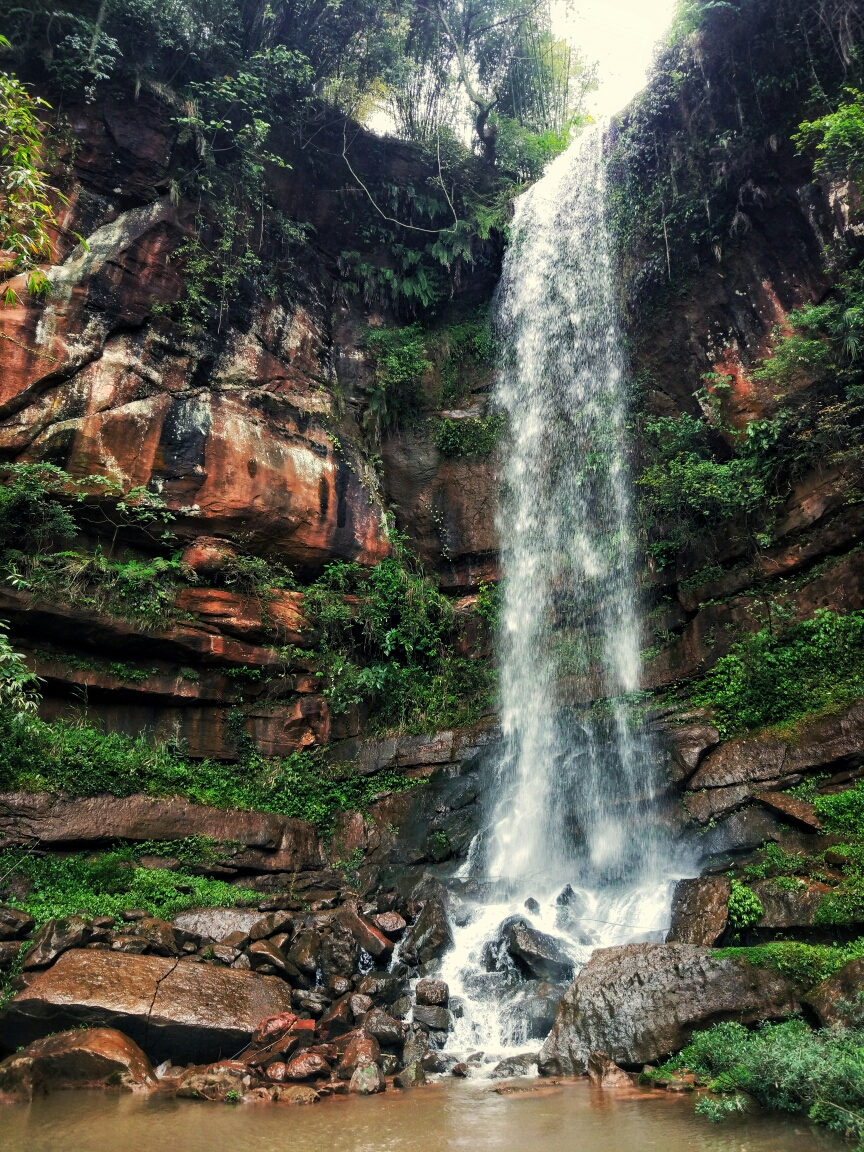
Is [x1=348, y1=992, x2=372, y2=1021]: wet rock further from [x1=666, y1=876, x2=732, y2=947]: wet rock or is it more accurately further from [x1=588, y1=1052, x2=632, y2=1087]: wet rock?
[x1=666, y1=876, x2=732, y2=947]: wet rock

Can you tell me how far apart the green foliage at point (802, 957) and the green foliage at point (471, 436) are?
11655mm

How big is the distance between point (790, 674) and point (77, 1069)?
9529 millimetres

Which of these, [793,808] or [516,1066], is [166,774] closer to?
[516,1066]

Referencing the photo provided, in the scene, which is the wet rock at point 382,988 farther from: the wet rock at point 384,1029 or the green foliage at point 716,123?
the green foliage at point 716,123

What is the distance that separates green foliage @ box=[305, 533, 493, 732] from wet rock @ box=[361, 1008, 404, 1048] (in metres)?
6.38

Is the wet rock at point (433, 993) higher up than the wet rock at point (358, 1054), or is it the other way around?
the wet rock at point (433, 993)

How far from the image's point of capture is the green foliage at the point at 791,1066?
14.4 feet

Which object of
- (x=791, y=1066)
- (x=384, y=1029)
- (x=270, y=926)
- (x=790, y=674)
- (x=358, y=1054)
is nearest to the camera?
(x=791, y=1066)

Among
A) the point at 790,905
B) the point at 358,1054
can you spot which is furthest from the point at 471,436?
the point at 358,1054

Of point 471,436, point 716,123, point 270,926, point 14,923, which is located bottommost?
point 270,926

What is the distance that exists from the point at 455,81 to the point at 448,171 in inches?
117

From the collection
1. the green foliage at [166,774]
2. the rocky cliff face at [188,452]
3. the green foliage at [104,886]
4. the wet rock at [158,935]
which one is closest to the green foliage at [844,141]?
the rocky cliff face at [188,452]

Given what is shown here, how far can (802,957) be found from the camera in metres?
6.39

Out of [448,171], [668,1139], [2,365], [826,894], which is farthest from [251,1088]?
[448,171]
